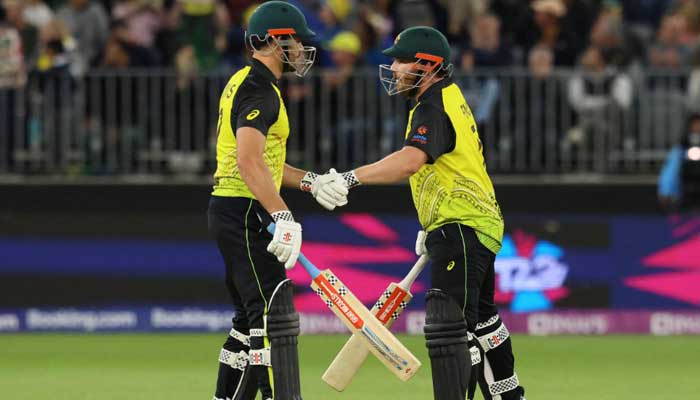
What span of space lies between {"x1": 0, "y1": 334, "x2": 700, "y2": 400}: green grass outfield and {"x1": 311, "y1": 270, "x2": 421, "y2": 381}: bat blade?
1.94 metres

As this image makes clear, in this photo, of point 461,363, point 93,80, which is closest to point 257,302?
point 461,363

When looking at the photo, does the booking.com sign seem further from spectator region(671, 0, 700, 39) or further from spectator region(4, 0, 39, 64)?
spectator region(4, 0, 39, 64)

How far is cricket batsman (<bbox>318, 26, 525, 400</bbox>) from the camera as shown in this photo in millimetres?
8023

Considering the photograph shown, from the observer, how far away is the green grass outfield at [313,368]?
411 inches

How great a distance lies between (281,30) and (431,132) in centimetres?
101

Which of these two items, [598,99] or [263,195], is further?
[598,99]

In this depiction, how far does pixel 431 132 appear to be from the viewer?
8.05 meters

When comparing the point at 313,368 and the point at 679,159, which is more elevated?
the point at 679,159

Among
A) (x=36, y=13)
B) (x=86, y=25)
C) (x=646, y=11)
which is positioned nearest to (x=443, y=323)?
(x=86, y=25)

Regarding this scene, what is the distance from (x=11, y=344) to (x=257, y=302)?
6.35 m

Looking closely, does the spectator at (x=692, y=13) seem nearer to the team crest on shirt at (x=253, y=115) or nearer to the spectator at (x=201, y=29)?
the spectator at (x=201, y=29)

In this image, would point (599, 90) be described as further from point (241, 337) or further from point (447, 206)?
point (241, 337)

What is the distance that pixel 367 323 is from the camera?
8.21 metres

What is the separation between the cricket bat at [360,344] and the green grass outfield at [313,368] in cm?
153
